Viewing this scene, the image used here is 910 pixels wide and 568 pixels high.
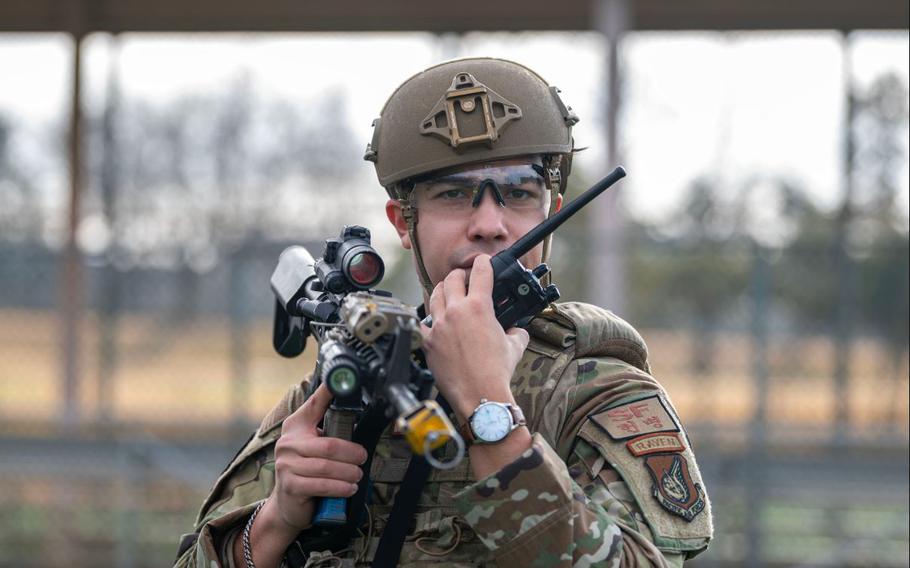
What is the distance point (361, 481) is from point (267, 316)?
16.5ft

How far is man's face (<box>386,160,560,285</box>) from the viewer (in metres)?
2.44

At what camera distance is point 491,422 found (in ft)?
6.73

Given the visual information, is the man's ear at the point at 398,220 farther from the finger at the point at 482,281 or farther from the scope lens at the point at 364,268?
the finger at the point at 482,281

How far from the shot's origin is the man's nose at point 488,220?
7.93ft

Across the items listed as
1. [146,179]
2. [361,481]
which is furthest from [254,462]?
[146,179]

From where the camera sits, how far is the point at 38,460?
7.80 m

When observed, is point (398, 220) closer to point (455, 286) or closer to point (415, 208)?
point (415, 208)

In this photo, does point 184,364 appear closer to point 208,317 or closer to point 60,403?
point 208,317

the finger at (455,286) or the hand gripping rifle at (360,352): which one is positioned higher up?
the finger at (455,286)

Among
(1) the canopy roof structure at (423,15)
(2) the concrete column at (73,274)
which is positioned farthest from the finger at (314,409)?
(1) the canopy roof structure at (423,15)

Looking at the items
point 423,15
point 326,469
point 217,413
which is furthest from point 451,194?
point 423,15

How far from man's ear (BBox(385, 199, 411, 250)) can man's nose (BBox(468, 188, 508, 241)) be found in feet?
0.97

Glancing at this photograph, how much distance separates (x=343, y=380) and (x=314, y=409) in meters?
0.27

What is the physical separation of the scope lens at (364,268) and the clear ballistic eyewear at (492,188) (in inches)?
8.1
